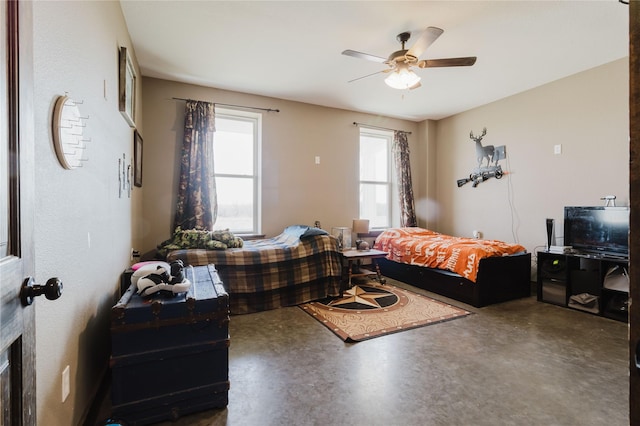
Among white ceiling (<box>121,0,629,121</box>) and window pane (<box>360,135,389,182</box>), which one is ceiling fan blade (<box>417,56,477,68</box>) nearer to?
white ceiling (<box>121,0,629,121</box>)

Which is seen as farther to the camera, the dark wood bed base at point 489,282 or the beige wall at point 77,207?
the dark wood bed base at point 489,282

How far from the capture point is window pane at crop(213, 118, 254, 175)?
433cm

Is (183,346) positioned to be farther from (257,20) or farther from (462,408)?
(257,20)

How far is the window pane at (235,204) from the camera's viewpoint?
4328mm

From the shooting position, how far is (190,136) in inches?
155

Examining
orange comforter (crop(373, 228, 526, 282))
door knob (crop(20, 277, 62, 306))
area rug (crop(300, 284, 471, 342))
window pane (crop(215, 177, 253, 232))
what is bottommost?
area rug (crop(300, 284, 471, 342))

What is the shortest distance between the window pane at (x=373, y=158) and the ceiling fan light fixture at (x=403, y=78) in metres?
2.41

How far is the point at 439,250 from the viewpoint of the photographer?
3908 millimetres

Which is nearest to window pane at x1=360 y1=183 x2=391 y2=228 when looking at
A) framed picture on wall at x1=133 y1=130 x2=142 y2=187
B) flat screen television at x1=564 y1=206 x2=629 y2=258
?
flat screen television at x1=564 y1=206 x2=629 y2=258

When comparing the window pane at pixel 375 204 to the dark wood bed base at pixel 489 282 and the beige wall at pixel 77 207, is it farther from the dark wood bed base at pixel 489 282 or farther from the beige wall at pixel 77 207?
the beige wall at pixel 77 207

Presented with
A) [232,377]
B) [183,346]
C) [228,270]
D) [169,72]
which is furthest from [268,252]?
[169,72]

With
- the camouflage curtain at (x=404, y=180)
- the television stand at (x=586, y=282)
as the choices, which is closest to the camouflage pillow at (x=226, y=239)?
the camouflage curtain at (x=404, y=180)

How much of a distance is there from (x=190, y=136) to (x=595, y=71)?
4.81 metres

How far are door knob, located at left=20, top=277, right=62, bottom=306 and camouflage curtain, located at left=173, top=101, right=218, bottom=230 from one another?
3260mm
